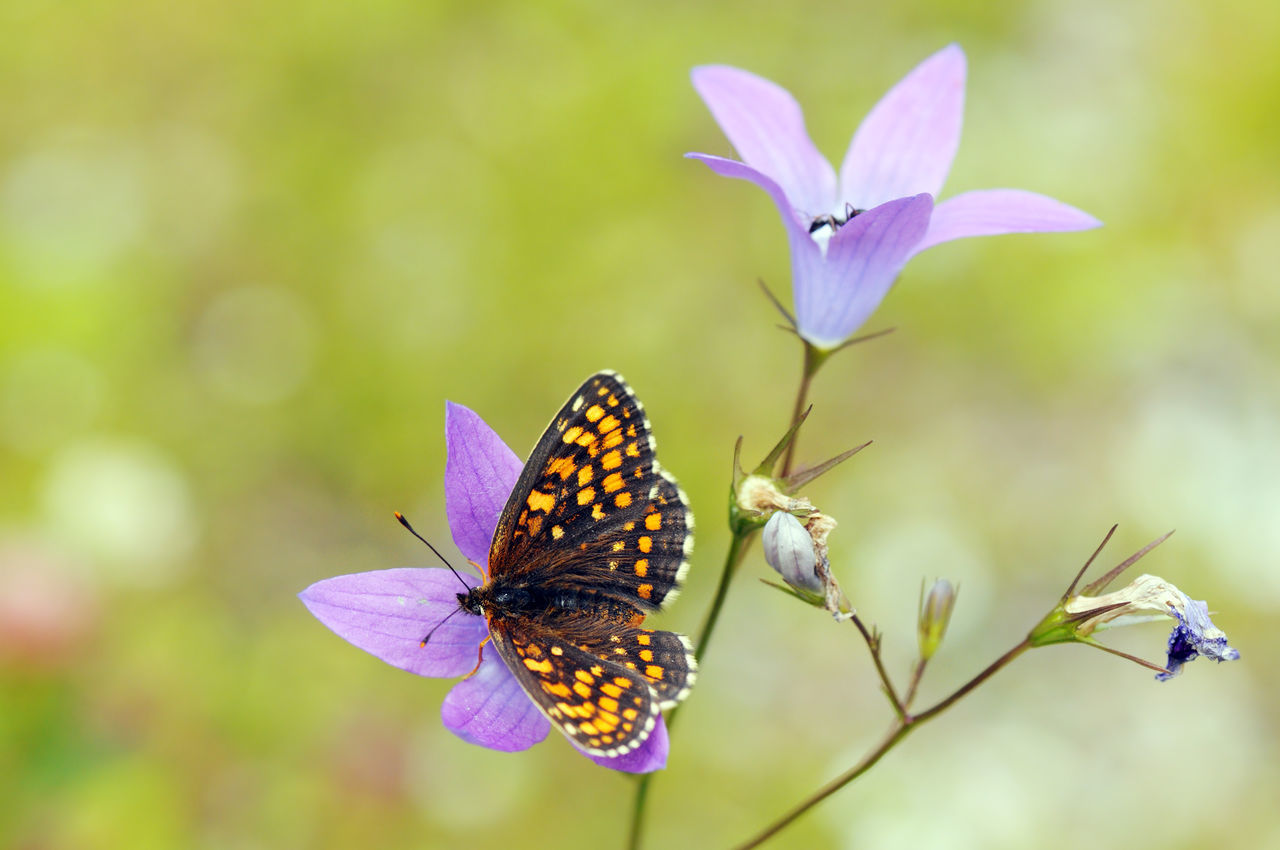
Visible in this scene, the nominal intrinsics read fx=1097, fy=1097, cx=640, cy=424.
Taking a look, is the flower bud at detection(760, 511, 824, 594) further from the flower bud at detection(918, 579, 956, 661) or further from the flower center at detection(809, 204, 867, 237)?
the flower center at detection(809, 204, 867, 237)

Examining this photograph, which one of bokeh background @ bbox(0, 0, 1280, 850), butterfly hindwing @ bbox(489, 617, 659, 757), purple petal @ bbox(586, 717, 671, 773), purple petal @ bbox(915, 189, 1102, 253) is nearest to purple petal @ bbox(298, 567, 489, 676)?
butterfly hindwing @ bbox(489, 617, 659, 757)

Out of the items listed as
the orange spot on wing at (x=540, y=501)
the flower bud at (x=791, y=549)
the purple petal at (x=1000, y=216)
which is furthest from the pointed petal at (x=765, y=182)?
the orange spot on wing at (x=540, y=501)

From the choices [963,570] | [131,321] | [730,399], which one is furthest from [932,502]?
[131,321]

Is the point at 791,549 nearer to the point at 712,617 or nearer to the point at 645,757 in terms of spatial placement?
the point at 712,617

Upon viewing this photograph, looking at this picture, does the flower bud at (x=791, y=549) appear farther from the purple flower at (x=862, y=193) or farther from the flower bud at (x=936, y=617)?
the purple flower at (x=862, y=193)

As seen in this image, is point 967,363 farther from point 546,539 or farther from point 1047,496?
point 546,539

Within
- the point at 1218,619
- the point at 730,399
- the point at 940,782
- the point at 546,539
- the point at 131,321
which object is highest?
the point at 546,539

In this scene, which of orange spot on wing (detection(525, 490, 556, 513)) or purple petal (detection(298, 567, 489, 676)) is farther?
orange spot on wing (detection(525, 490, 556, 513))
